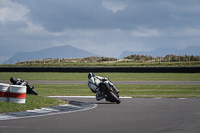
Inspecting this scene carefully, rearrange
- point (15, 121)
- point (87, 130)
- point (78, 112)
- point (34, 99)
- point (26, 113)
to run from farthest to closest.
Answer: point (34, 99), point (78, 112), point (26, 113), point (15, 121), point (87, 130)

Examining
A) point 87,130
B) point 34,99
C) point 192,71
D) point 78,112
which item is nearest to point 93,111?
point 78,112

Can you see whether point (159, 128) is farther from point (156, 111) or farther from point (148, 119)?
point (156, 111)

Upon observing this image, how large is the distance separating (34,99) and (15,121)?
532 centimetres

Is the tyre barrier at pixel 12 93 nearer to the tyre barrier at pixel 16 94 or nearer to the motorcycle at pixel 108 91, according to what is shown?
the tyre barrier at pixel 16 94

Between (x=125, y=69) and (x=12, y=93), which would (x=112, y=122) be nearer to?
(x=12, y=93)

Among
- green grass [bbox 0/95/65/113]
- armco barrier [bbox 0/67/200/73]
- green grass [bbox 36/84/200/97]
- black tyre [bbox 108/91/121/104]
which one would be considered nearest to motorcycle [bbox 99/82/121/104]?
black tyre [bbox 108/91/121/104]

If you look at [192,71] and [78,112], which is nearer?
[78,112]

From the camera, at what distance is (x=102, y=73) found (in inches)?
2047

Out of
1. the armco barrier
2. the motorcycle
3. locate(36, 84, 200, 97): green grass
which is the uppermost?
the armco barrier

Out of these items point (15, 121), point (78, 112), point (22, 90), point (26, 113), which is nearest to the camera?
point (15, 121)

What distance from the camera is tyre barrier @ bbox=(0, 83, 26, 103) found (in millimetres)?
14758

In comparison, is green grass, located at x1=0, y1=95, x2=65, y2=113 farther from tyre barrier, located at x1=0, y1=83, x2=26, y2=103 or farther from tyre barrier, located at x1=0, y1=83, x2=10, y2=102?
tyre barrier, located at x1=0, y1=83, x2=10, y2=102

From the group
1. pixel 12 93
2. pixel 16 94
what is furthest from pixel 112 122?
pixel 12 93

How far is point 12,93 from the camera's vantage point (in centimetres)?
1484
